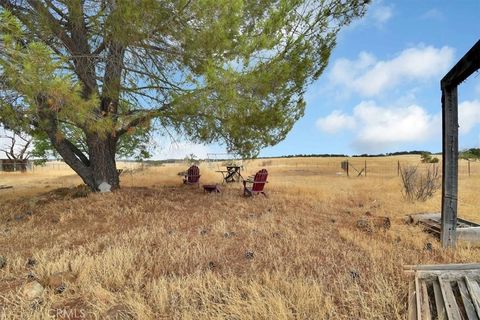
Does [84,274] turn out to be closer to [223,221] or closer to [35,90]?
[223,221]

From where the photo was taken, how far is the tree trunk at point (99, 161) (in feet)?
33.7

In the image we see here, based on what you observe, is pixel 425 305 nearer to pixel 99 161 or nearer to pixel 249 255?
pixel 249 255

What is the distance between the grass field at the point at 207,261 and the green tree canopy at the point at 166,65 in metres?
2.16

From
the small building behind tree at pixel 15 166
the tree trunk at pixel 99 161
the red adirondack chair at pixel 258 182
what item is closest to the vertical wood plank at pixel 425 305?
the red adirondack chair at pixel 258 182

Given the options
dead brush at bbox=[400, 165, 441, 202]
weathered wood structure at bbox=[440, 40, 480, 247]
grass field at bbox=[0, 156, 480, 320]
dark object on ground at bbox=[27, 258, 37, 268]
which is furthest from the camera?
dead brush at bbox=[400, 165, 441, 202]

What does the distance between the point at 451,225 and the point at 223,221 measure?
385cm

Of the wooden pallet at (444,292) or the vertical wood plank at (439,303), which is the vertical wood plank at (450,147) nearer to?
the wooden pallet at (444,292)

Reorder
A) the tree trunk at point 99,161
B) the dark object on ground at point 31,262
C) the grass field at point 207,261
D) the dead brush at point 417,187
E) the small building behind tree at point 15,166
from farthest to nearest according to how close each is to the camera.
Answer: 1. the small building behind tree at point 15,166
2. the dead brush at point 417,187
3. the tree trunk at point 99,161
4. the dark object on ground at point 31,262
5. the grass field at point 207,261

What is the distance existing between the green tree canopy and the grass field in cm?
216

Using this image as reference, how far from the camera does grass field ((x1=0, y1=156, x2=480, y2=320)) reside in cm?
330

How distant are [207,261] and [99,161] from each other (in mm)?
7019

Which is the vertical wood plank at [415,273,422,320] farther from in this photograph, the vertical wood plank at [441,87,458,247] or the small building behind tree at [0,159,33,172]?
the small building behind tree at [0,159,33,172]

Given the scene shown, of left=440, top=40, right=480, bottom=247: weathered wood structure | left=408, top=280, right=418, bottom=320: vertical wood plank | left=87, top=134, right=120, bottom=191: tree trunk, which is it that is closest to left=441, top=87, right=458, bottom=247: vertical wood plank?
left=440, top=40, right=480, bottom=247: weathered wood structure

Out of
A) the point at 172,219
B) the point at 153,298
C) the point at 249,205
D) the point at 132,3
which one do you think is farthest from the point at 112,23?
the point at 153,298
